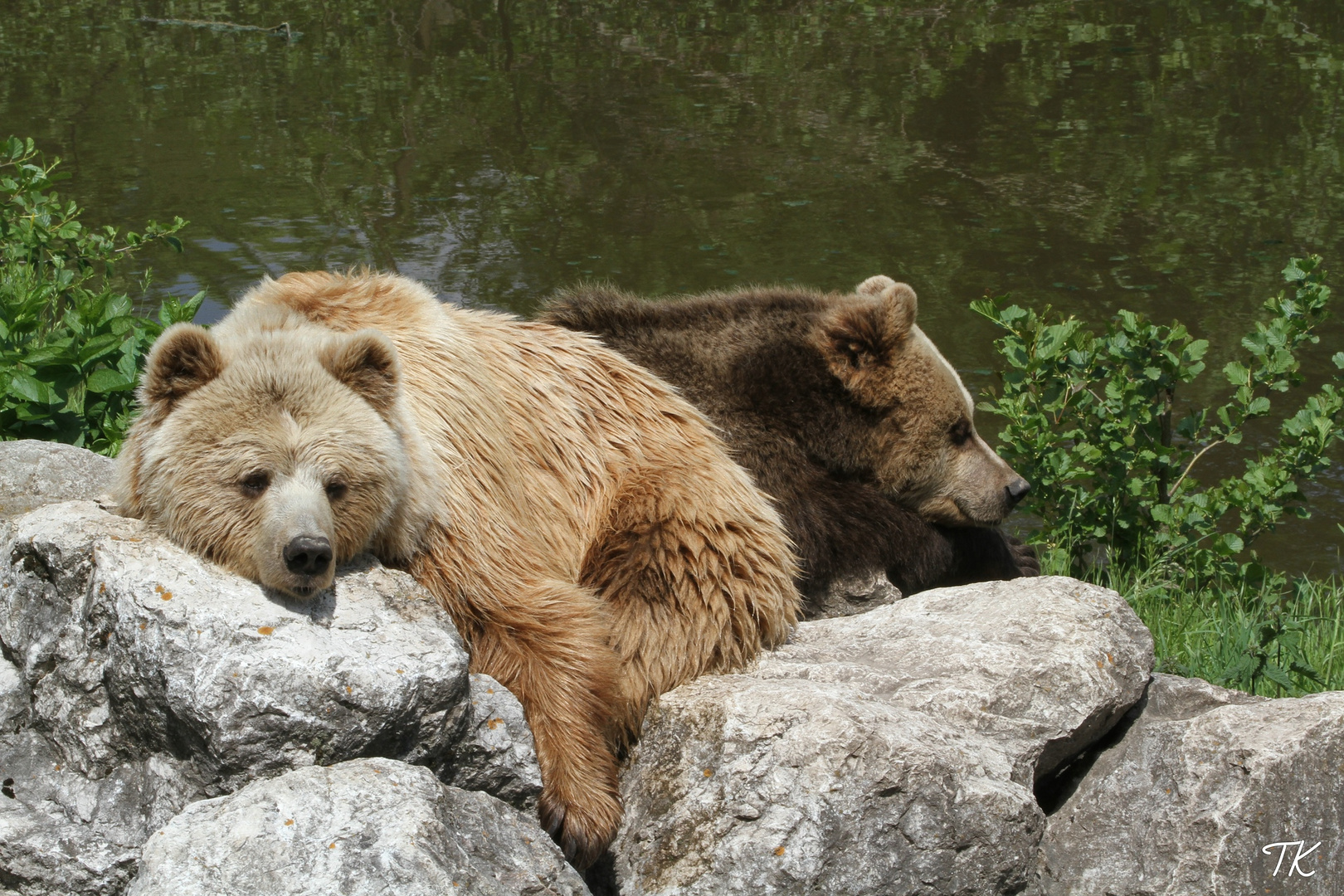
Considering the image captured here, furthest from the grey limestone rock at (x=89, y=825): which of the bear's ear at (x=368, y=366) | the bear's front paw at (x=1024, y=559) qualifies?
the bear's front paw at (x=1024, y=559)

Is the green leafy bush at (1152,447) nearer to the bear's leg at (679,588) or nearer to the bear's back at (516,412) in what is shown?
the bear's back at (516,412)

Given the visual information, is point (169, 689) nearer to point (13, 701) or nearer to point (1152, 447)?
point (13, 701)

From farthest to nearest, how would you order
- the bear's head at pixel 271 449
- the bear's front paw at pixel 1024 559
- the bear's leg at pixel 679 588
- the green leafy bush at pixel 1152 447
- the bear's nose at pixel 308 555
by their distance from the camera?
the bear's front paw at pixel 1024 559 → the green leafy bush at pixel 1152 447 → the bear's leg at pixel 679 588 → the bear's head at pixel 271 449 → the bear's nose at pixel 308 555

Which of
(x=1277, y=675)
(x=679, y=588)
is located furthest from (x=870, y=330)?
(x=1277, y=675)

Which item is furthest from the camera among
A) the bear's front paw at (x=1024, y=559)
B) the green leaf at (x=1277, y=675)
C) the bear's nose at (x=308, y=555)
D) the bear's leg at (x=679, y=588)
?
the bear's front paw at (x=1024, y=559)

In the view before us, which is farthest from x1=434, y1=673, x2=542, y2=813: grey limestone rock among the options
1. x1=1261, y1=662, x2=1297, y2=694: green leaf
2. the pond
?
the pond

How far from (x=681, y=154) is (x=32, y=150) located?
20.3ft

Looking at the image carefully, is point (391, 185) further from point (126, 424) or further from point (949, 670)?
point (949, 670)

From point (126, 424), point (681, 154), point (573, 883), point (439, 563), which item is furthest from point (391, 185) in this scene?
point (573, 883)

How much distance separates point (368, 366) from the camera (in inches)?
122

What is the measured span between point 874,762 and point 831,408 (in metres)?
1.87

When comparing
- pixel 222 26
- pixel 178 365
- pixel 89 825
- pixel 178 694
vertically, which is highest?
pixel 178 365

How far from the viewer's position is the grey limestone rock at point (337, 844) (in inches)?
99.3

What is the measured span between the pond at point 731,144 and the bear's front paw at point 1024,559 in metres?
1.68
